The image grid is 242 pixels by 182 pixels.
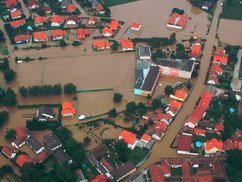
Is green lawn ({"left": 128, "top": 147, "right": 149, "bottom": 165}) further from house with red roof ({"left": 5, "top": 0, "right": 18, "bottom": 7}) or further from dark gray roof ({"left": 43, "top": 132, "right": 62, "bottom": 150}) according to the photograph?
house with red roof ({"left": 5, "top": 0, "right": 18, "bottom": 7})

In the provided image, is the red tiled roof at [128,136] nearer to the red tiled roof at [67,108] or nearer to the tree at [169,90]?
the red tiled roof at [67,108]


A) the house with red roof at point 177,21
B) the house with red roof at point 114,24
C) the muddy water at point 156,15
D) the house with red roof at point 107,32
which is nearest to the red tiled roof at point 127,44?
the house with red roof at point 107,32

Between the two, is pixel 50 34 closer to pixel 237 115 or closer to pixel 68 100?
pixel 68 100

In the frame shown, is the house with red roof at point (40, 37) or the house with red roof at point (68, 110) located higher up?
the house with red roof at point (40, 37)

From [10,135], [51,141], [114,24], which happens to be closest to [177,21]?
[114,24]

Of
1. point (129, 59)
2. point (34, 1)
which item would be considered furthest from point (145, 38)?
point (34, 1)

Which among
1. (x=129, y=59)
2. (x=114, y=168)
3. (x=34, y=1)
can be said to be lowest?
(x=114, y=168)
